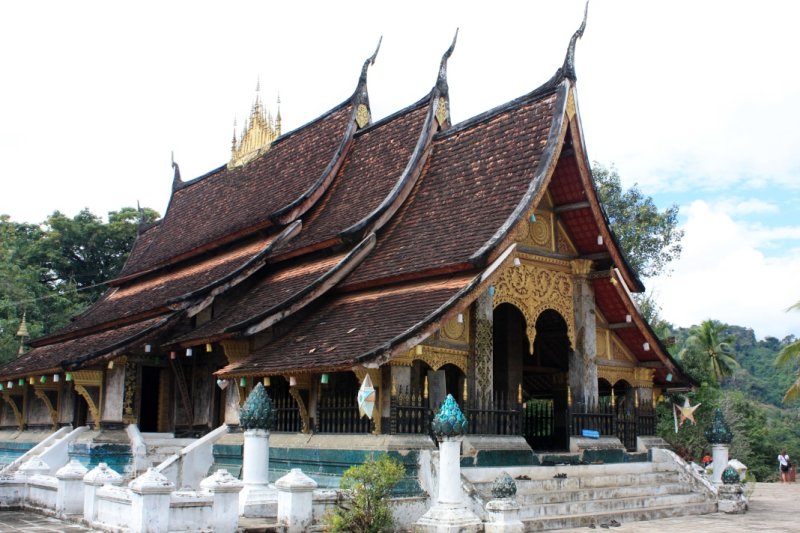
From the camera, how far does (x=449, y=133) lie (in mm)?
15180

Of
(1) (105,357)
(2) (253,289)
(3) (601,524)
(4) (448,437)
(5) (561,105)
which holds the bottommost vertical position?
(3) (601,524)

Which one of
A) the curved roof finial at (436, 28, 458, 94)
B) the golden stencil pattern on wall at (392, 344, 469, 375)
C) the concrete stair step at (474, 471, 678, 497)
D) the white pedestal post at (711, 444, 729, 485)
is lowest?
the concrete stair step at (474, 471, 678, 497)

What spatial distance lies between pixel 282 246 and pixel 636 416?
6.95 m

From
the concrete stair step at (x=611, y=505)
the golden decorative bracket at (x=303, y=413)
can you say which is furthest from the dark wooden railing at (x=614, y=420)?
the golden decorative bracket at (x=303, y=413)

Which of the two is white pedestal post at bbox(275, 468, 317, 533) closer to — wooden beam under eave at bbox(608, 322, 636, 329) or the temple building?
the temple building

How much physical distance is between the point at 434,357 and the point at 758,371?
67.8 metres

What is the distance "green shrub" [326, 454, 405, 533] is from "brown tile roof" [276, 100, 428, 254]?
214 inches

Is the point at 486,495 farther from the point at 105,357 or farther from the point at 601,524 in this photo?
the point at 105,357

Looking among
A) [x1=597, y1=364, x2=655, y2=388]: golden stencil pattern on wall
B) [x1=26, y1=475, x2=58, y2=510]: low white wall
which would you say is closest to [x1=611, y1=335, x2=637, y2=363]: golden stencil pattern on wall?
[x1=597, y1=364, x2=655, y2=388]: golden stencil pattern on wall

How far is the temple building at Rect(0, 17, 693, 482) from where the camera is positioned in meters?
11.5

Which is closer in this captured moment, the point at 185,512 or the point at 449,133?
the point at 185,512

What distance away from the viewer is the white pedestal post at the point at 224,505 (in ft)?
29.6

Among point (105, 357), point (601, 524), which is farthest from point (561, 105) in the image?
point (105, 357)

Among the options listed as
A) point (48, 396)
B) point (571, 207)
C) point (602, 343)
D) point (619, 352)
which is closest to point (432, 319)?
point (571, 207)
